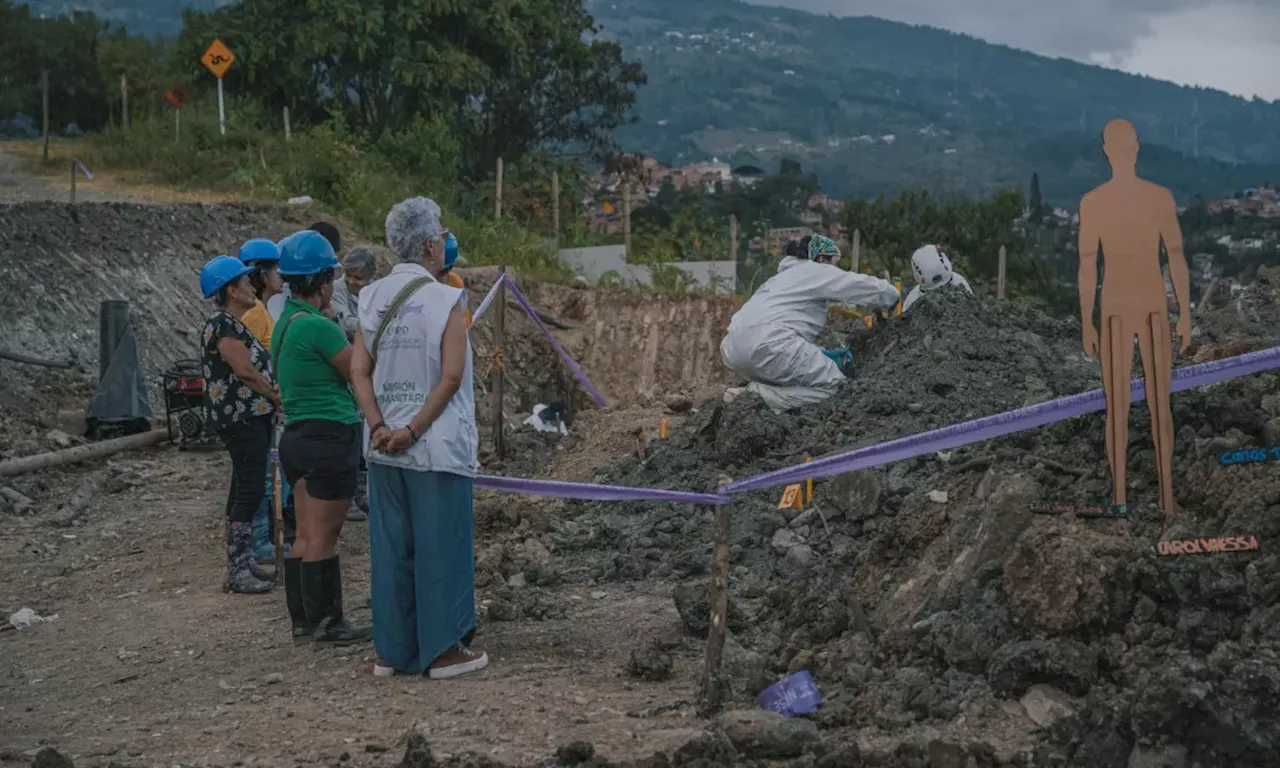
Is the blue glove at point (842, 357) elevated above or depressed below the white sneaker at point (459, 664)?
above

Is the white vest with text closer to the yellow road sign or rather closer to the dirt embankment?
the dirt embankment

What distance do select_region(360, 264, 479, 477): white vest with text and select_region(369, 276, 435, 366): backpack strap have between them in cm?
1

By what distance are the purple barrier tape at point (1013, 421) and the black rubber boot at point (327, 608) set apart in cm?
194

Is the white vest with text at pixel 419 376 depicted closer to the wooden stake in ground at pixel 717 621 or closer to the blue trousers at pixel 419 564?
the blue trousers at pixel 419 564

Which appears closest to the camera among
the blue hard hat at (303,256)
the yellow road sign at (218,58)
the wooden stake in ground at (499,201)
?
the blue hard hat at (303,256)

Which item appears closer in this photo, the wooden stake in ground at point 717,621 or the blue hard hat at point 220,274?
the wooden stake in ground at point 717,621

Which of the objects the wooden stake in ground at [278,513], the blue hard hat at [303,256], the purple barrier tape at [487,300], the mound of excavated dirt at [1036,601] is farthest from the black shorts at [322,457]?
the purple barrier tape at [487,300]

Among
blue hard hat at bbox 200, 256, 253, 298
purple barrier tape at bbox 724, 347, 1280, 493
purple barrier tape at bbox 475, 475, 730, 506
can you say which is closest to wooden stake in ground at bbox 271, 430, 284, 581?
blue hard hat at bbox 200, 256, 253, 298

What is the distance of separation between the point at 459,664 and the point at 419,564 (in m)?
0.43

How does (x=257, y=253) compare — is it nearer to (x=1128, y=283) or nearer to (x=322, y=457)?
(x=322, y=457)

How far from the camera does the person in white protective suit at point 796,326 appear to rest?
1038 centimetres

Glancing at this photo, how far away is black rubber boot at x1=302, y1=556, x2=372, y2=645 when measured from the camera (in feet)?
22.8

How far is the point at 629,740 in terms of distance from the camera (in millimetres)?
5391

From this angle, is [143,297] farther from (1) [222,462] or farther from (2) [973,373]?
(2) [973,373]
